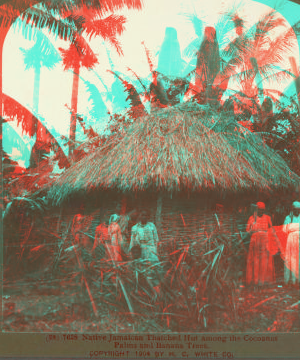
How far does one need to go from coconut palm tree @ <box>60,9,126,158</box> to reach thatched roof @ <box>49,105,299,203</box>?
65cm

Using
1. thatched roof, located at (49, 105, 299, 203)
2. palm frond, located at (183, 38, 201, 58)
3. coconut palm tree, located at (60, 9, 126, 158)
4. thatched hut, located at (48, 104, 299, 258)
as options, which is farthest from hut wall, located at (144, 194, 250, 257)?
palm frond, located at (183, 38, 201, 58)

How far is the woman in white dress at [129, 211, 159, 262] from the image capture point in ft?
11.7

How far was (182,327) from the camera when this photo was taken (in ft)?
11.2

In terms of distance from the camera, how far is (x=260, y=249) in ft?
11.8

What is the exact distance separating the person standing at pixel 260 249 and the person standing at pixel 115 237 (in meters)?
1.82

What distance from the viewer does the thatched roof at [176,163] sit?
3562 mm

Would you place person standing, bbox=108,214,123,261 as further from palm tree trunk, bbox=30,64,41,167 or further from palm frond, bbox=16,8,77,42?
palm frond, bbox=16,8,77,42

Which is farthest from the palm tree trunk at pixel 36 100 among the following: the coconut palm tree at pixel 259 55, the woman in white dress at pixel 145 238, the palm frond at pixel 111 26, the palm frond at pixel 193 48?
the coconut palm tree at pixel 259 55

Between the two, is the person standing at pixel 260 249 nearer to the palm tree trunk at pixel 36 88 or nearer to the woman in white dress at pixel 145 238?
the woman in white dress at pixel 145 238

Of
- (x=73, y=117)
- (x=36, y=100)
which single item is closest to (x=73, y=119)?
(x=73, y=117)

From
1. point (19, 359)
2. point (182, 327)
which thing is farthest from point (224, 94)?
point (19, 359)

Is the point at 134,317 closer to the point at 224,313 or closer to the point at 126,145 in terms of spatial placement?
the point at 224,313

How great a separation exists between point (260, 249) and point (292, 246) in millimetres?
457

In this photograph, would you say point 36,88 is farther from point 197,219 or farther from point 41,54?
point 197,219
